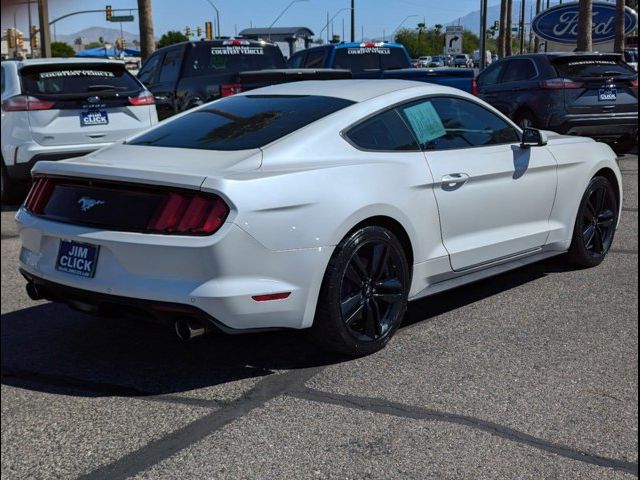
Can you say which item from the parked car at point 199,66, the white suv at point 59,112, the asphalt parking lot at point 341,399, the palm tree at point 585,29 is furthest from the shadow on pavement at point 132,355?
the palm tree at point 585,29

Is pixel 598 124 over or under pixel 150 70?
under

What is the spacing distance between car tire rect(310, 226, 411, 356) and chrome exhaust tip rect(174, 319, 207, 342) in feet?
2.00

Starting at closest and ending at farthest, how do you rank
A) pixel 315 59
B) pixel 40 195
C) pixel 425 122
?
1. pixel 40 195
2. pixel 425 122
3. pixel 315 59

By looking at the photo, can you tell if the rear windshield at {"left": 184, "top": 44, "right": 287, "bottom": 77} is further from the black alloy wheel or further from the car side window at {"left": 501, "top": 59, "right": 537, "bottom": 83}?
the black alloy wheel

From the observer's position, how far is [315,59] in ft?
47.4

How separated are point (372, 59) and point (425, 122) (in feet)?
32.8

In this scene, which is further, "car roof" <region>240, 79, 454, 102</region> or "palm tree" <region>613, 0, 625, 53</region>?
"palm tree" <region>613, 0, 625, 53</region>

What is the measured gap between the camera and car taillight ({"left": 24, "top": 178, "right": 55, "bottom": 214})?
13.6 feet

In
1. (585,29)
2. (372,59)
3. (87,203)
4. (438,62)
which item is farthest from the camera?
(585,29)

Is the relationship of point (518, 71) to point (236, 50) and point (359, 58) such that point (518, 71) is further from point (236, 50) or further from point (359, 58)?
point (236, 50)

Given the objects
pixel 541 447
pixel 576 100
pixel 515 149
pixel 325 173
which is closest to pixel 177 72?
pixel 576 100

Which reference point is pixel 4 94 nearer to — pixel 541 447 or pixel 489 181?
pixel 489 181

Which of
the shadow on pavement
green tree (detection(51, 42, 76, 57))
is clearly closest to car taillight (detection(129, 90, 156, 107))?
green tree (detection(51, 42, 76, 57))

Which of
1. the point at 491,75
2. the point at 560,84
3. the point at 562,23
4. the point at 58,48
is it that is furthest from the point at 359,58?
the point at 58,48
